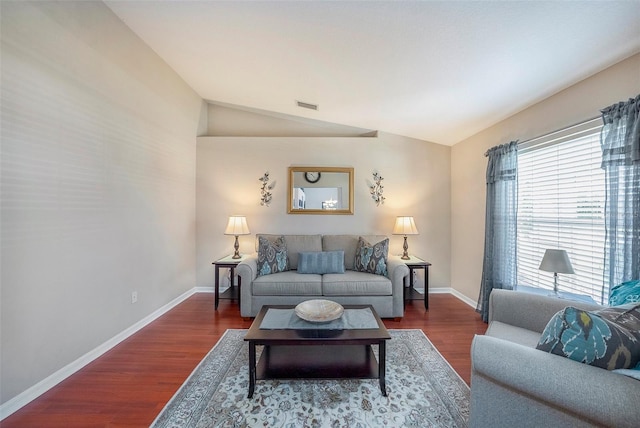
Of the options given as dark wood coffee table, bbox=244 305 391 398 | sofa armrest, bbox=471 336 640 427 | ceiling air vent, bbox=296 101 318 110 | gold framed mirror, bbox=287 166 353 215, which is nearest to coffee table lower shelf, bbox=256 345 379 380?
dark wood coffee table, bbox=244 305 391 398

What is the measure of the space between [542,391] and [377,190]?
3.06 meters

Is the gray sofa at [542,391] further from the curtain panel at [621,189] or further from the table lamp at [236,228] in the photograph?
the table lamp at [236,228]

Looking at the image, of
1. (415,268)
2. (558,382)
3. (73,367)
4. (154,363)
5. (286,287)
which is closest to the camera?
(558,382)

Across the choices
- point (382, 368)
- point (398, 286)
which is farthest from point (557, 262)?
point (382, 368)

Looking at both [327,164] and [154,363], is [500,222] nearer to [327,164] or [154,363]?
[327,164]

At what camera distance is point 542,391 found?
981 mm

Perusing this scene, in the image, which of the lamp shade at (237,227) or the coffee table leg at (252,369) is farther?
the lamp shade at (237,227)

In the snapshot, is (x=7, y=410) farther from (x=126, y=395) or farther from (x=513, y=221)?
(x=513, y=221)

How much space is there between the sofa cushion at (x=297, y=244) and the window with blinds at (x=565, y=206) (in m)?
2.35

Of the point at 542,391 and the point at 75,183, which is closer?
the point at 542,391

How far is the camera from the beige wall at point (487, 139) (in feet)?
5.90

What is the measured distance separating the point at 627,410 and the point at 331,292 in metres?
2.20

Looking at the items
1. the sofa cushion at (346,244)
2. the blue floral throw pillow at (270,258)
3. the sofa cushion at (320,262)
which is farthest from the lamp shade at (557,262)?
the blue floral throw pillow at (270,258)

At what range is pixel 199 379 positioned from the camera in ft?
6.07
